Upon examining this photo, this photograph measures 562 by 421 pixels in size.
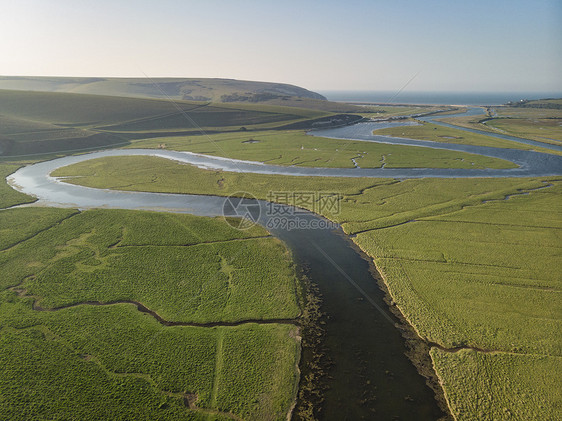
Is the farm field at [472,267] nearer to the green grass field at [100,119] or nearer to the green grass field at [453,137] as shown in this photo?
the green grass field at [453,137]

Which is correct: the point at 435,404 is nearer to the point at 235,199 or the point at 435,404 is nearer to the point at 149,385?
the point at 149,385

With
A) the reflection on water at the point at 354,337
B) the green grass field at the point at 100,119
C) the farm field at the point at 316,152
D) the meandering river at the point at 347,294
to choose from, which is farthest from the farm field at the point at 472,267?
the green grass field at the point at 100,119

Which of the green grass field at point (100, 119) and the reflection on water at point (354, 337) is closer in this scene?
the reflection on water at point (354, 337)

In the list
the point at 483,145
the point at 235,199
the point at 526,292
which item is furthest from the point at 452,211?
the point at 483,145

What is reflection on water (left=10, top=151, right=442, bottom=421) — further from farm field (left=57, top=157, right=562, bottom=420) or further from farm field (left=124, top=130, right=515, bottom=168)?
farm field (left=124, top=130, right=515, bottom=168)

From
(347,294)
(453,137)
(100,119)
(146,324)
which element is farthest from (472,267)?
(100,119)

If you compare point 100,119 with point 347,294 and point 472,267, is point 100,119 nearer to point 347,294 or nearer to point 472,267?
point 347,294
